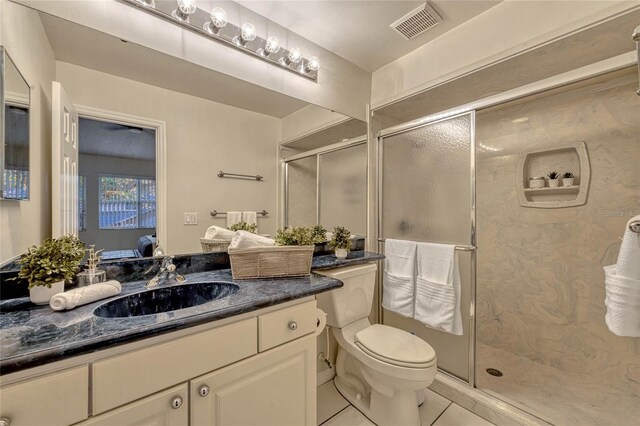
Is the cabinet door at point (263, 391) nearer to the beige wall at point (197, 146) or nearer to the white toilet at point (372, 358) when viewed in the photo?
the white toilet at point (372, 358)

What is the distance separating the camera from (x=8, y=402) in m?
0.57

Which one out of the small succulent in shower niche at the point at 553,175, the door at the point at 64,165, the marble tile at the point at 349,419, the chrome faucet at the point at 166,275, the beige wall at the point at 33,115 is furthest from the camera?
the small succulent in shower niche at the point at 553,175

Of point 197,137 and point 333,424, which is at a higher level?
point 197,137

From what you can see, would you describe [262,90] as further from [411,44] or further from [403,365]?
[403,365]

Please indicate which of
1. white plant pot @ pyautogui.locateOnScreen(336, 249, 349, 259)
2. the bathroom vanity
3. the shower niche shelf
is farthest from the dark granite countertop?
the shower niche shelf

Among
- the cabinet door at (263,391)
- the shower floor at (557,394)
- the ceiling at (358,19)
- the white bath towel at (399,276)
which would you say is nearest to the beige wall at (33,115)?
the cabinet door at (263,391)

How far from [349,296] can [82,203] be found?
53.9 inches

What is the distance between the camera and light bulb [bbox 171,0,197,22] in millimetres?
1301

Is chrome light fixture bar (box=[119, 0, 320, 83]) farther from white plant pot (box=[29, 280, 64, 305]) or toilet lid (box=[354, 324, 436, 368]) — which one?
toilet lid (box=[354, 324, 436, 368])

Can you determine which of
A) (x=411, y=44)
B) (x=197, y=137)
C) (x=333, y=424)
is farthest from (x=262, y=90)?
(x=333, y=424)

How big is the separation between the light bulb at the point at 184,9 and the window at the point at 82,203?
2.89 feet

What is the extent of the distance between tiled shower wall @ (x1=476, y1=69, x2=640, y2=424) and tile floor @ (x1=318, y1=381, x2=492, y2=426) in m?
0.31

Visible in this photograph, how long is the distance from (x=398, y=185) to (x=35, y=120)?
202cm

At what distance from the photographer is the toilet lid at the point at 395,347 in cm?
132
